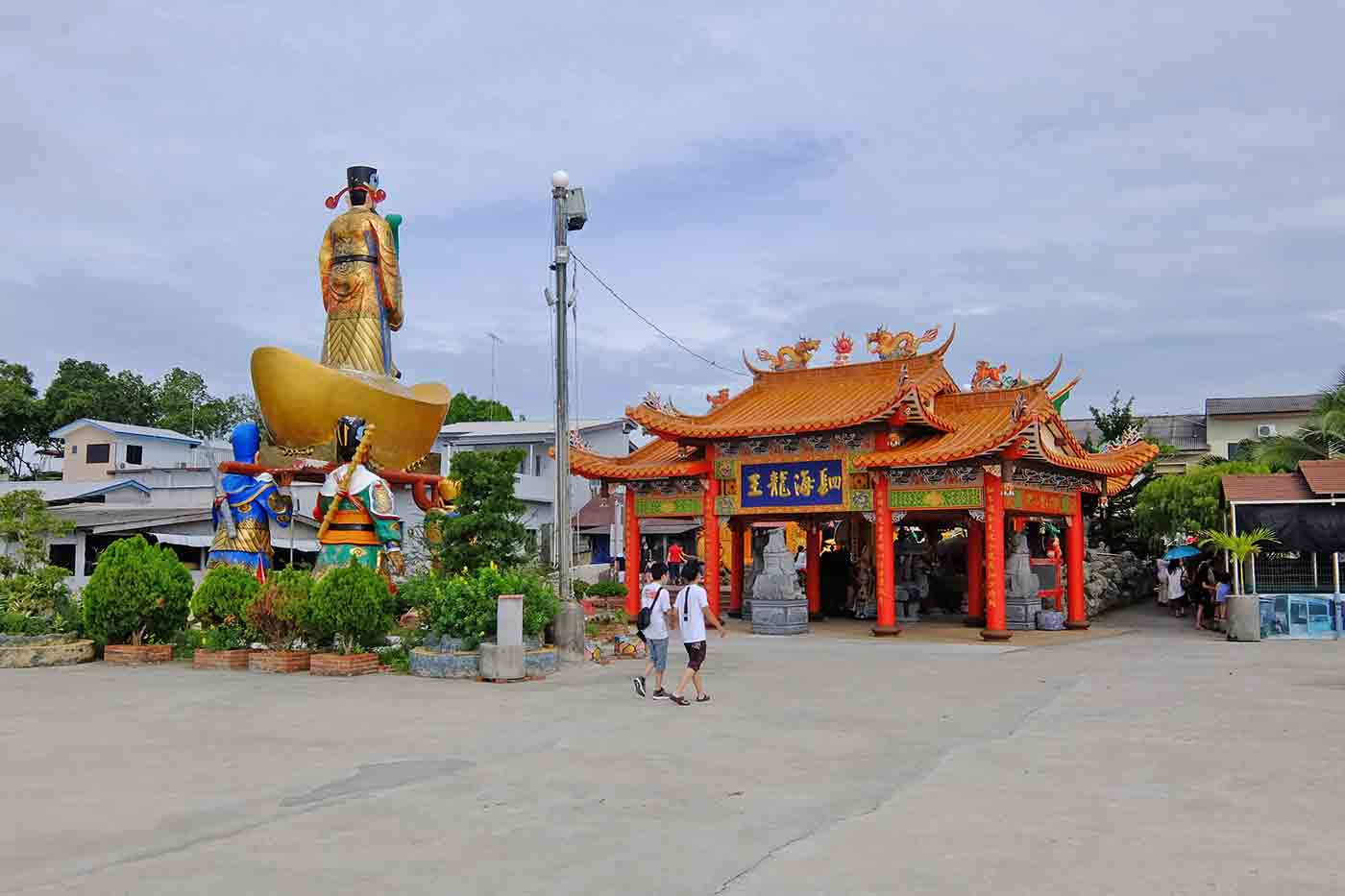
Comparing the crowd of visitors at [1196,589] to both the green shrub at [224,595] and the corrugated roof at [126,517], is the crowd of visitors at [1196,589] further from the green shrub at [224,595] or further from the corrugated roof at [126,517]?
the corrugated roof at [126,517]

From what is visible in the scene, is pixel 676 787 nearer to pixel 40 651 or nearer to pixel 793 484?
pixel 40 651

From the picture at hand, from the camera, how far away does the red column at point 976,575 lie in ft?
78.7

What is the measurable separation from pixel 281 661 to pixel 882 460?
10692 millimetres

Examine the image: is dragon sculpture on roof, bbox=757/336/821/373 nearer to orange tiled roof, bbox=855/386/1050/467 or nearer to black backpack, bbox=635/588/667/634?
A: orange tiled roof, bbox=855/386/1050/467

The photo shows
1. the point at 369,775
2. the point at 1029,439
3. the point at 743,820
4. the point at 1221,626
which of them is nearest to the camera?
the point at 743,820

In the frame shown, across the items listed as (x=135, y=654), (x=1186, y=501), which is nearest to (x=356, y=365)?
(x=135, y=654)

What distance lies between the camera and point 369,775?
25.5 feet

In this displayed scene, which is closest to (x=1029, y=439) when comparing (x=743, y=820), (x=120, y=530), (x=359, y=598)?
(x=359, y=598)

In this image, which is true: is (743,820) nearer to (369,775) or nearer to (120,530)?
(369,775)

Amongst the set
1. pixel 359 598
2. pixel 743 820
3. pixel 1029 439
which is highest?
pixel 1029 439

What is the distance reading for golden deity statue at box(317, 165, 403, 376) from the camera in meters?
22.9

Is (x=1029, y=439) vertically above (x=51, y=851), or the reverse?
(x=1029, y=439)

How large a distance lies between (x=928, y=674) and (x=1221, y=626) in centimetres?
1033

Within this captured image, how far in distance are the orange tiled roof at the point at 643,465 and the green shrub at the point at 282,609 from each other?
9.39 m
